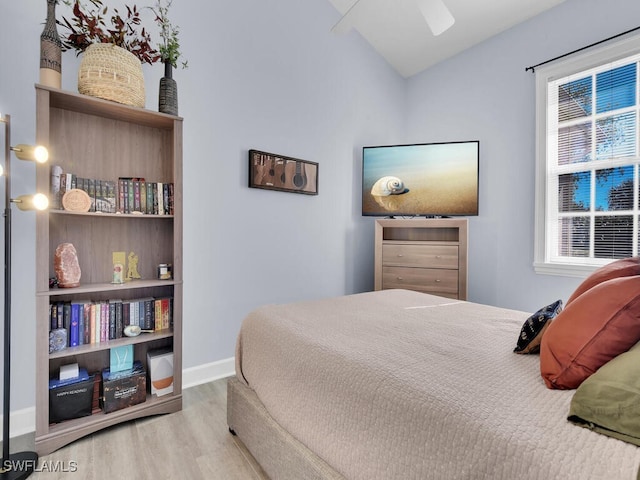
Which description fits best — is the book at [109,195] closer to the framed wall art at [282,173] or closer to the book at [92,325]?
the book at [92,325]

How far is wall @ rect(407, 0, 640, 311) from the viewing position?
278 cm

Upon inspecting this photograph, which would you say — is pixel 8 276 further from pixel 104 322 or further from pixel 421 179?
pixel 421 179

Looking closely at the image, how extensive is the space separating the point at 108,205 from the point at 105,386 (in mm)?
1011

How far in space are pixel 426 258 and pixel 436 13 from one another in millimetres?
1982

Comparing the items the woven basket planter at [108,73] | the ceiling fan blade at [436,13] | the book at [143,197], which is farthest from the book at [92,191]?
the ceiling fan blade at [436,13]

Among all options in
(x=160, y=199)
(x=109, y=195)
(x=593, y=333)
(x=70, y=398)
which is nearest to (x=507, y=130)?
(x=593, y=333)

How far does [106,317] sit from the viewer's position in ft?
6.17

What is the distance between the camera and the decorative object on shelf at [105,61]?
5.56ft

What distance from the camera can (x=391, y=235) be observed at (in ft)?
11.6

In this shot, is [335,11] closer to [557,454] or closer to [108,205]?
[108,205]

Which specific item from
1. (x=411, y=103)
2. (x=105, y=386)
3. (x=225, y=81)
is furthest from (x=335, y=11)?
(x=105, y=386)

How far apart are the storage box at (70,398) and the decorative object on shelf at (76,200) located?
92 centimetres

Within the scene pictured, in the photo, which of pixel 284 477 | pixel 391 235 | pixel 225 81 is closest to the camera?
pixel 284 477

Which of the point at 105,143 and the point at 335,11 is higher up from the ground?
the point at 335,11
